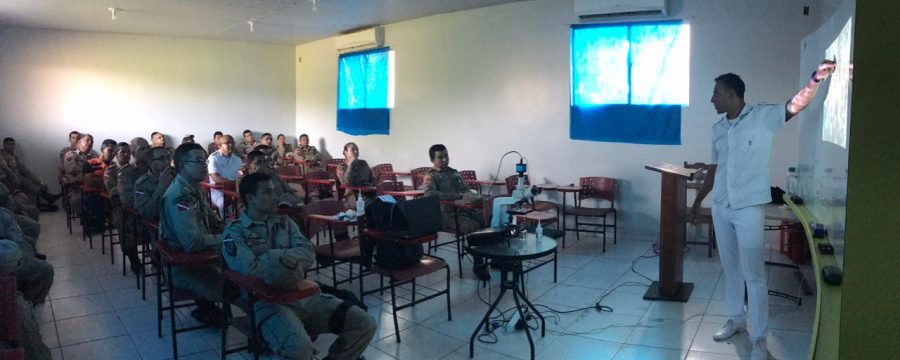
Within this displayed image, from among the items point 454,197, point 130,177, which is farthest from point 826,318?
point 130,177

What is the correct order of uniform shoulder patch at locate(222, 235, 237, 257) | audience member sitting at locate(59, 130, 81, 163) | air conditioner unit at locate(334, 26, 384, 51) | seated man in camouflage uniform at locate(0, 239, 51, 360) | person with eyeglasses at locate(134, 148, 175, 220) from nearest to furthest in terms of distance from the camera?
seated man in camouflage uniform at locate(0, 239, 51, 360) → uniform shoulder patch at locate(222, 235, 237, 257) → person with eyeglasses at locate(134, 148, 175, 220) → audience member sitting at locate(59, 130, 81, 163) → air conditioner unit at locate(334, 26, 384, 51)

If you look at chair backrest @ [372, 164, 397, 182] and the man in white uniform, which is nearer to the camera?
the man in white uniform

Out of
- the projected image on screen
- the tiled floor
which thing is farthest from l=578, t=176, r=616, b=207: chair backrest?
the projected image on screen

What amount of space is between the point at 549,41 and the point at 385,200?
3.86m

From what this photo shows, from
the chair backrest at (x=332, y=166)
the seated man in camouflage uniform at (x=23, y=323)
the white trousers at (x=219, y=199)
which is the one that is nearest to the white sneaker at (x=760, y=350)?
the seated man in camouflage uniform at (x=23, y=323)

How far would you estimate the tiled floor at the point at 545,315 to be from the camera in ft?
10.8

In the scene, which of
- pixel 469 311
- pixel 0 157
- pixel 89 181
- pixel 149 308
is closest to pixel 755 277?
pixel 469 311

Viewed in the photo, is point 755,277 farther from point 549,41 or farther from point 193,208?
point 549,41

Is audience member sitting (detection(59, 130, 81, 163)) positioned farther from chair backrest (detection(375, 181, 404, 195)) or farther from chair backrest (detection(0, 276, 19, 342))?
chair backrest (detection(0, 276, 19, 342))

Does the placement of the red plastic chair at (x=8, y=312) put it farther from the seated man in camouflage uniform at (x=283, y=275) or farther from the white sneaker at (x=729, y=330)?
the white sneaker at (x=729, y=330)

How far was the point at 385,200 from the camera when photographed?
364cm

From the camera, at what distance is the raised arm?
223cm

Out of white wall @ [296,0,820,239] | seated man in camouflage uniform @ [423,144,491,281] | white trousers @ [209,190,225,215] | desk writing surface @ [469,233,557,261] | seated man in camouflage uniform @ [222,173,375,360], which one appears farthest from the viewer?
white trousers @ [209,190,225,215]

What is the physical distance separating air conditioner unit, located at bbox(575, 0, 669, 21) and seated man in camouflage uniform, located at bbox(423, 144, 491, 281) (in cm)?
227
